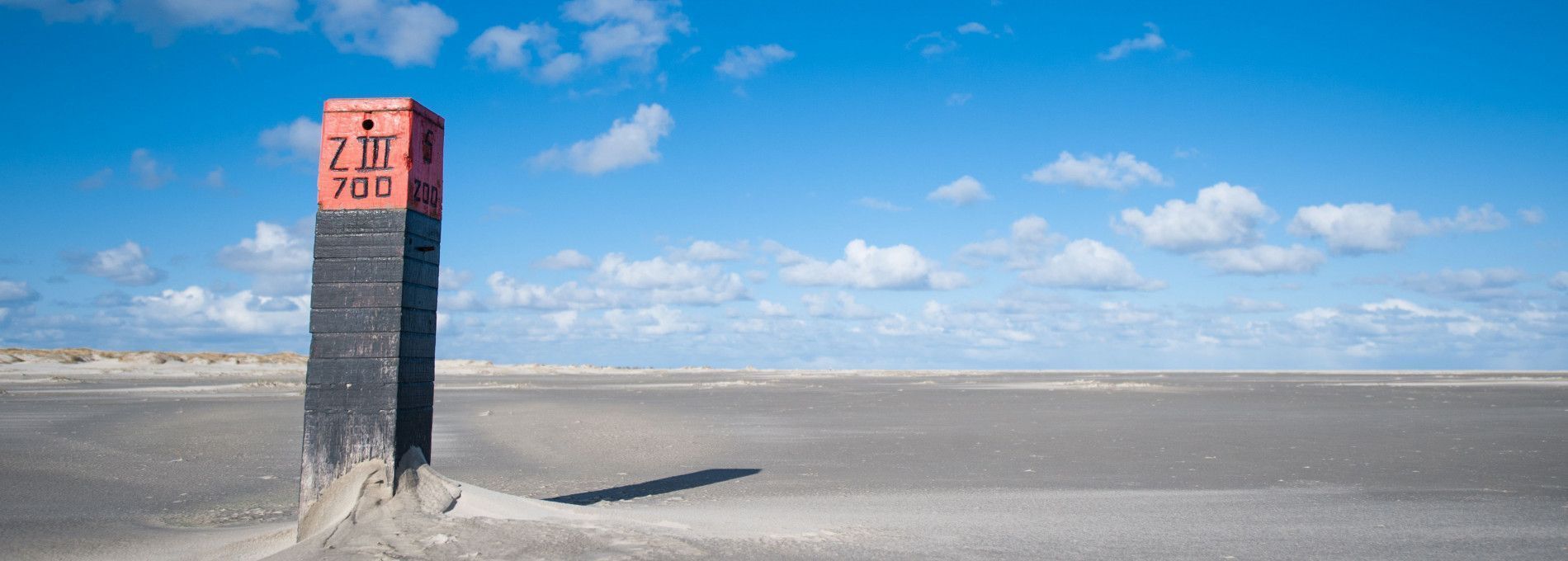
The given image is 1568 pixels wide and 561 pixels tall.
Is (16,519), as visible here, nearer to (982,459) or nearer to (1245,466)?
(982,459)

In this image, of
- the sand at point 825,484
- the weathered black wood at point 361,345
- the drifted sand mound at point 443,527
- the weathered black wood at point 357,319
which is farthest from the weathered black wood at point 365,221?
the sand at point 825,484

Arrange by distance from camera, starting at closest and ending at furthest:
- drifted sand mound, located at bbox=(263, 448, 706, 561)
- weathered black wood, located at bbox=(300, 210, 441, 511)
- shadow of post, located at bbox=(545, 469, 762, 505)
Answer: drifted sand mound, located at bbox=(263, 448, 706, 561) < weathered black wood, located at bbox=(300, 210, 441, 511) < shadow of post, located at bbox=(545, 469, 762, 505)

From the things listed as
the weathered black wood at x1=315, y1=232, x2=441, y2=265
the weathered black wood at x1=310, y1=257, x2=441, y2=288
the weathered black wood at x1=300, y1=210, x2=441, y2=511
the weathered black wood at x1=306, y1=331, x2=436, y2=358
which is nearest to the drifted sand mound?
the weathered black wood at x1=300, y1=210, x2=441, y2=511

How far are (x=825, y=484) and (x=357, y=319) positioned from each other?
5.35 meters

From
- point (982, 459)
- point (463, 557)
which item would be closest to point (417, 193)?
point (463, 557)

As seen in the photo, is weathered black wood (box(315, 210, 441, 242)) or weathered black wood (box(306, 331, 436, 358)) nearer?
weathered black wood (box(306, 331, 436, 358))

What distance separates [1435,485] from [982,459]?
5.06 meters

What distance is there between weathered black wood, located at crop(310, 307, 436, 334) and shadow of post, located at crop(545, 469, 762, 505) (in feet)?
8.06

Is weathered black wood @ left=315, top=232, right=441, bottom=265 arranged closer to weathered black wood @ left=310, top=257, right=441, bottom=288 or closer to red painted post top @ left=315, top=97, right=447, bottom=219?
weathered black wood @ left=310, top=257, right=441, bottom=288

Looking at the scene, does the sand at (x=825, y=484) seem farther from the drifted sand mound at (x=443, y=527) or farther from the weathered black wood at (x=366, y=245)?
the weathered black wood at (x=366, y=245)

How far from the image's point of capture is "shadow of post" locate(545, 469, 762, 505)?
9719mm

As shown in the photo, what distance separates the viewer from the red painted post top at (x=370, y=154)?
748cm

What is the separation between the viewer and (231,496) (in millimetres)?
10078

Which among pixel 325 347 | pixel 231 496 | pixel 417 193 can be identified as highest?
pixel 417 193
